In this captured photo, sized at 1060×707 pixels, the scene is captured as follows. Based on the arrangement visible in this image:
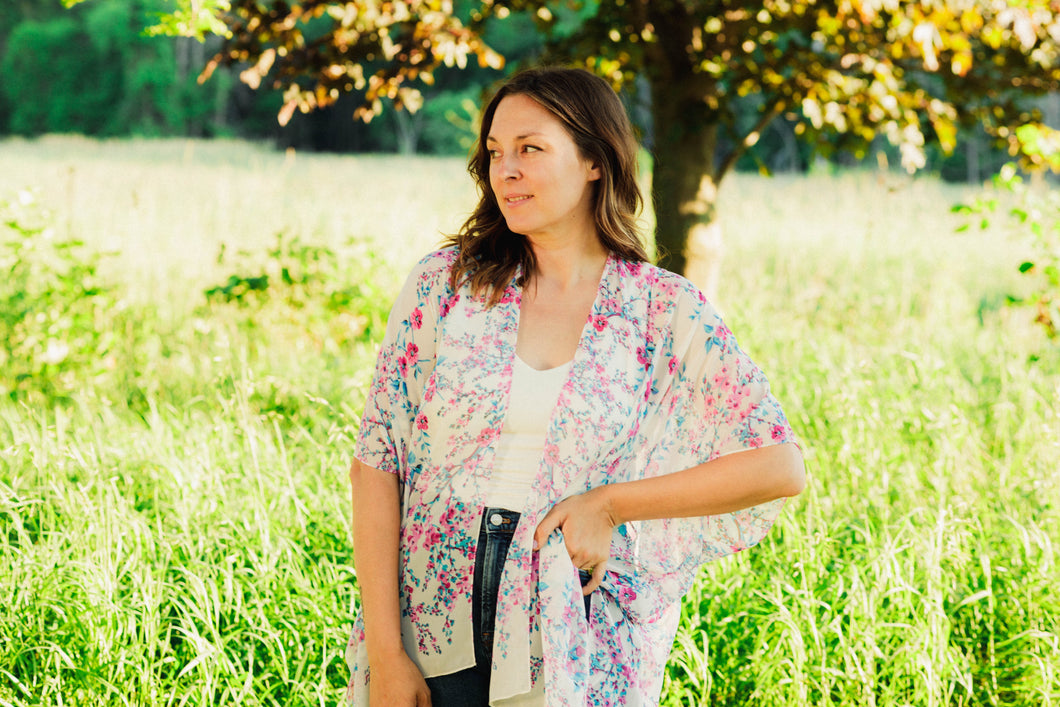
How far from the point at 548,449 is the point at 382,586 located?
1.22 feet

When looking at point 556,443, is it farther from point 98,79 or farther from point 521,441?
point 98,79

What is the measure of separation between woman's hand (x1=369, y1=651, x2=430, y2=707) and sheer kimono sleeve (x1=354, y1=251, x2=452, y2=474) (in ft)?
1.05

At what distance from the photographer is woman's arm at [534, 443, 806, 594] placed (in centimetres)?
161

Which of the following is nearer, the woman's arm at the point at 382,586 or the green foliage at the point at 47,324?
the woman's arm at the point at 382,586

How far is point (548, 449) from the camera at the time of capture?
1605 millimetres

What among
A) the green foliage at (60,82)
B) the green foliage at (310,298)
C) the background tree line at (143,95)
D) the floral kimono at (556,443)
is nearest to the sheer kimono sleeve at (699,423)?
the floral kimono at (556,443)

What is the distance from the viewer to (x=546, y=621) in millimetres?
1557

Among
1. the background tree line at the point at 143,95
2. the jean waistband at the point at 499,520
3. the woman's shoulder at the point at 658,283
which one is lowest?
the jean waistband at the point at 499,520

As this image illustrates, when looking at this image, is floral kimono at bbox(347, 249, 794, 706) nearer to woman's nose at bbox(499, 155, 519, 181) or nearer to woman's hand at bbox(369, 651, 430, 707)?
woman's hand at bbox(369, 651, 430, 707)

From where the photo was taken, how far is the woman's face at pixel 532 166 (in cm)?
170

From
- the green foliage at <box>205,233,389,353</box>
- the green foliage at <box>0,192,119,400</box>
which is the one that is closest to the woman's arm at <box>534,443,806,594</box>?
the green foliage at <box>0,192,119,400</box>

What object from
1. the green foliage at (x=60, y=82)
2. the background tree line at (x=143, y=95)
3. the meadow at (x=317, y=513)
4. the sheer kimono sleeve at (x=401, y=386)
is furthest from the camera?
the green foliage at (x=60, y=82)

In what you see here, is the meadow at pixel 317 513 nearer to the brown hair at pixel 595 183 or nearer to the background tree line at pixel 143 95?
the brown hair at pixel 595 183

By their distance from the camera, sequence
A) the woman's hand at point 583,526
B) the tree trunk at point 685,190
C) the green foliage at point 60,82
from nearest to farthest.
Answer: the woman's hand at point 583,526, the tree trunk at point 685,190, the green foliage at point 60,82
